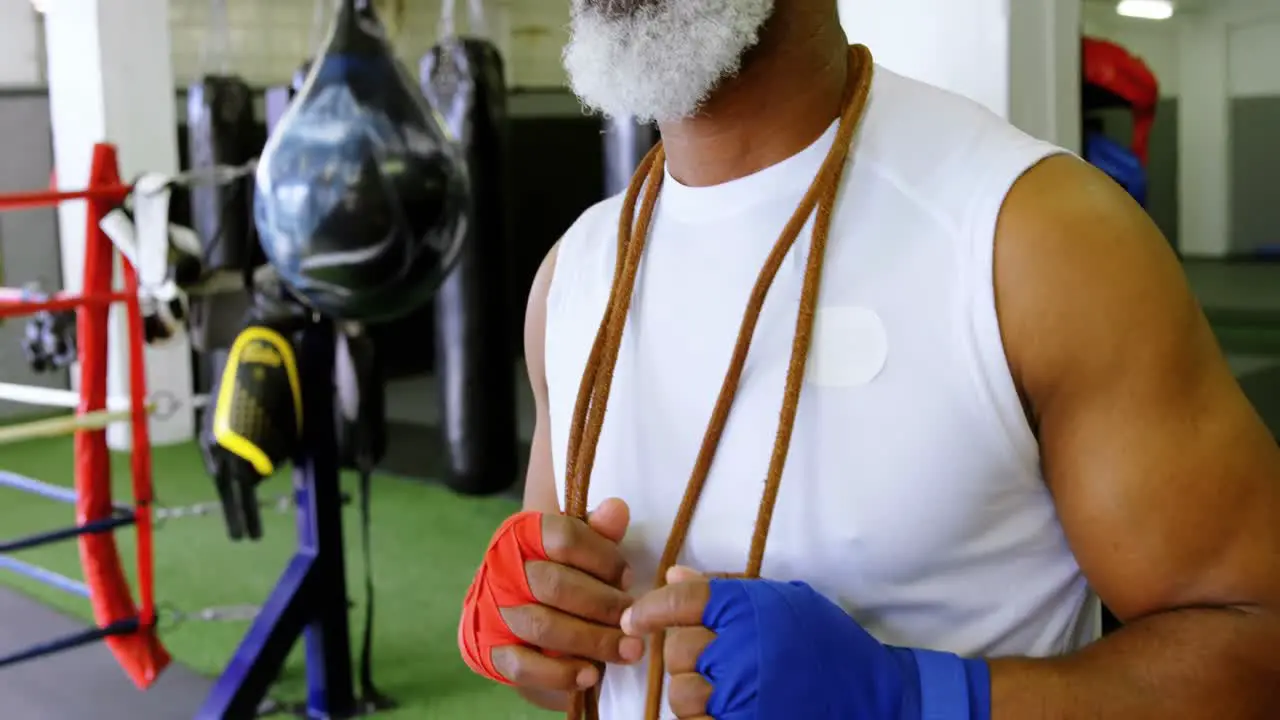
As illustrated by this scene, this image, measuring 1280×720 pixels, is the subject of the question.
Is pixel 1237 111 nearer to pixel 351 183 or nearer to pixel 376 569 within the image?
pixel 376 569

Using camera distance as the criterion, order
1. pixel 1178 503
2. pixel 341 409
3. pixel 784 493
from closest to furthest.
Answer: pixel 1178 503, pixel 784 493, pixel 341 409

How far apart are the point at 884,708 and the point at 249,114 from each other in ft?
16.4

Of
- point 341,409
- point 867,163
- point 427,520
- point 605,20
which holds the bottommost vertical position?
point 427,520

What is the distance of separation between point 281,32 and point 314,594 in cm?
509

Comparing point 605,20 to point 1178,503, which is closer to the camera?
point 1178,503

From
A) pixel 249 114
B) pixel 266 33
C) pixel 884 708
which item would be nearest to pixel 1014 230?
pixel 884 708

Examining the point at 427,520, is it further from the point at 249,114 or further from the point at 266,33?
the point at 266,33

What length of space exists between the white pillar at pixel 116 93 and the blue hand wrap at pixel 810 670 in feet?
16.2

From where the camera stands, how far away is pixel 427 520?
4410 millimetres

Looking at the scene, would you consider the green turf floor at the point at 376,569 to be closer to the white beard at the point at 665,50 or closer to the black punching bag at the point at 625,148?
the black punching bag at the point at 625,148

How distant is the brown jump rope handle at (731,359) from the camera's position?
0.85 metres

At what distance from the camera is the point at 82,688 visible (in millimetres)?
3051

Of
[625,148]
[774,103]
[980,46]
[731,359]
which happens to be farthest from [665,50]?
[625,148]

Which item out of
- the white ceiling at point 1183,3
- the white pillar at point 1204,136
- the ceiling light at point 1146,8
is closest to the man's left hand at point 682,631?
the ceiling light at point 1146,8
